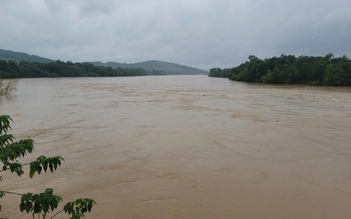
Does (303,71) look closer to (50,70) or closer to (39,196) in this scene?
(39,196)

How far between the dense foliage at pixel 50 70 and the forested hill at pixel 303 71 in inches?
1797

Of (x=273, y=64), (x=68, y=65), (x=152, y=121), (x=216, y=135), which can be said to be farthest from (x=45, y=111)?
(x=68, y=65)

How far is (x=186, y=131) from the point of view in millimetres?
8734

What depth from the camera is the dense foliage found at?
53.7m

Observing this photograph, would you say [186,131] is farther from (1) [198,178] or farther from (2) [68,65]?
(2) [68,65]

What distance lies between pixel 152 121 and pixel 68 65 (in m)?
67.6

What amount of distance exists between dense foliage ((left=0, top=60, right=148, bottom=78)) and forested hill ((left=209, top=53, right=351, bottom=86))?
45644 mm

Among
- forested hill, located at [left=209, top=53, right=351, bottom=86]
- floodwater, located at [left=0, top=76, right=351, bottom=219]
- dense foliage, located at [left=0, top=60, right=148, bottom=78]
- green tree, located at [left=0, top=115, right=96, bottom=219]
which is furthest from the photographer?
dense foliage, located at [left=0, top=60, right=148, bottom=78]

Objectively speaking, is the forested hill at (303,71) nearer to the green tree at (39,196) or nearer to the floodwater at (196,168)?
the floodwater at (196,168)

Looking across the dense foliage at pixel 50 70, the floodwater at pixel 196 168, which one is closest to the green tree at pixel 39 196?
the floodwater at pixel 196 168

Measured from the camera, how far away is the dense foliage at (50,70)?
176 ft

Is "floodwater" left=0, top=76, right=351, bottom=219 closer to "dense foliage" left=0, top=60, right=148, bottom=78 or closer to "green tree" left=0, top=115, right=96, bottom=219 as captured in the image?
"green tree" left=0, top=115, right=96, bottom=219

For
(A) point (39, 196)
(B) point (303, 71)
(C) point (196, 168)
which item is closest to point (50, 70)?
(B) point (303, 71)

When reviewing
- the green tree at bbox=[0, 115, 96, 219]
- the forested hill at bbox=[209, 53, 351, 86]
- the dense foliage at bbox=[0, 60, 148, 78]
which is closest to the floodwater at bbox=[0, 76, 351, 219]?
the green tree at bbox=[0, 115, 96, 219]
